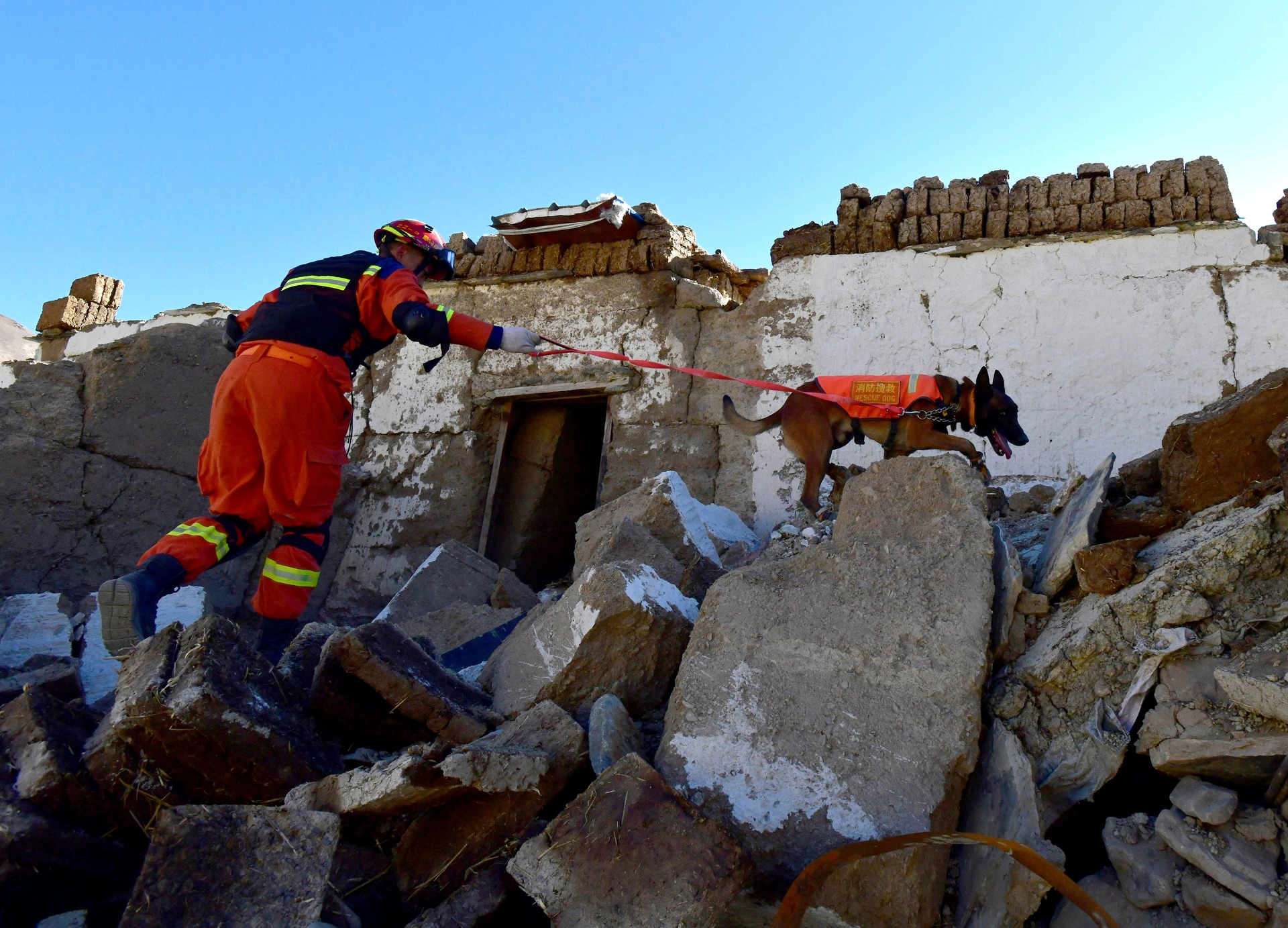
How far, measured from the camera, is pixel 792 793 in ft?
6.94

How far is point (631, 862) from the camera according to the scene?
183 cm

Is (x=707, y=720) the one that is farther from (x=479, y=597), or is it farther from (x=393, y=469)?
(x=393, y=469)

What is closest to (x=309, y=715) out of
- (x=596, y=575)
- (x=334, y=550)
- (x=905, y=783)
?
(x=596, y=575)

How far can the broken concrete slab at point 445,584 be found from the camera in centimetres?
396

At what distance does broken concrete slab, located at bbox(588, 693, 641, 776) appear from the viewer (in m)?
2.12

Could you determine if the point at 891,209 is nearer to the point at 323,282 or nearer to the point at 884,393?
the point at 884,393

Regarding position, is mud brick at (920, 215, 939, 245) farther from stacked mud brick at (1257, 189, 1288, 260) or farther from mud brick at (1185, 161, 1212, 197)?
stacked mud brick at (1257, 189, 1288, 260)

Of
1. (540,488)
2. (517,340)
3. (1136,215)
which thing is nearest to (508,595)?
(517,340)

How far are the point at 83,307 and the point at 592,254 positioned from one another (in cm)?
538

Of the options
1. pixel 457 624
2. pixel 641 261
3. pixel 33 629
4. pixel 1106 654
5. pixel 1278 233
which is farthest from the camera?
pixel 641 261

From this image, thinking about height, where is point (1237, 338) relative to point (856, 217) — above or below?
below

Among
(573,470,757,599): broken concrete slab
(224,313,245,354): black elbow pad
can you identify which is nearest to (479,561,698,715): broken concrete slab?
(573,470,757,599): broken concrete slab

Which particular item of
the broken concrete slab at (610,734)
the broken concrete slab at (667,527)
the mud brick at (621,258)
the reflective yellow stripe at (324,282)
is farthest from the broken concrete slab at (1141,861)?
the mud brick at (621,258)

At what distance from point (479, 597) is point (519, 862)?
236 centimetres
